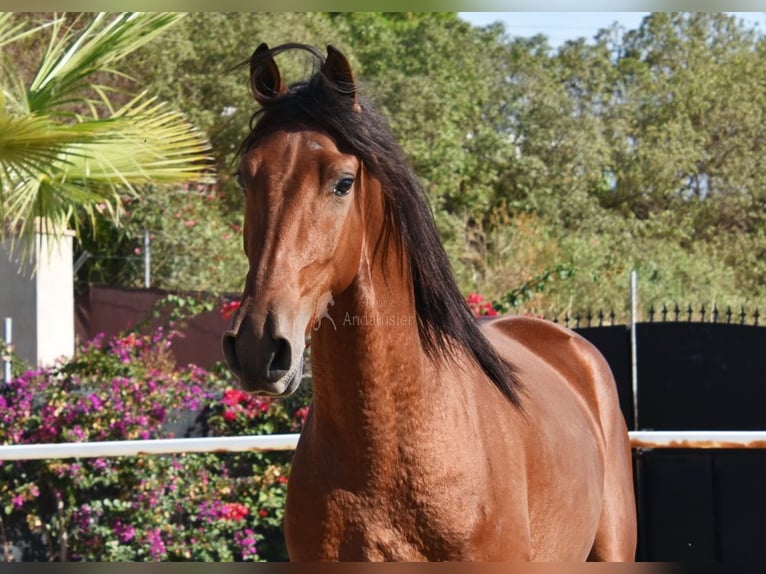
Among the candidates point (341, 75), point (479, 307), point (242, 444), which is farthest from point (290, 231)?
point (479, 307)

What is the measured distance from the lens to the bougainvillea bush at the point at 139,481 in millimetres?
5820

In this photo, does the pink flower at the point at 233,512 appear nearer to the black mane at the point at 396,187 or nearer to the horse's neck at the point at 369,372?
the black mane at the point at 396,187

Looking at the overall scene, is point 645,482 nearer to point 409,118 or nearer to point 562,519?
point 562,519

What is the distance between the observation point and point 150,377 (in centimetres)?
645

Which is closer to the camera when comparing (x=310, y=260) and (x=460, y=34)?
(x=310, y=260)

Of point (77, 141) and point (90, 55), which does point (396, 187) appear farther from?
point (90, 55)

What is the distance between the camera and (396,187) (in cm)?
272

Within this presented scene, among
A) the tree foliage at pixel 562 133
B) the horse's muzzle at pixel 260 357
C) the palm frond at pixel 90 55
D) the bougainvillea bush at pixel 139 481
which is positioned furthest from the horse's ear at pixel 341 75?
the tree foliage at pixel 562 133

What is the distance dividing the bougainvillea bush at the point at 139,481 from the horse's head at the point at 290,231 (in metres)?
3.50

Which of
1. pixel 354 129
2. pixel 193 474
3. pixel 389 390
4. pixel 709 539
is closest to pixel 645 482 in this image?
pixel 709 539

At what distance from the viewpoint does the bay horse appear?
93.9 inches

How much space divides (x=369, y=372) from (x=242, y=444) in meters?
1.85

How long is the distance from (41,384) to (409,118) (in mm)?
10583

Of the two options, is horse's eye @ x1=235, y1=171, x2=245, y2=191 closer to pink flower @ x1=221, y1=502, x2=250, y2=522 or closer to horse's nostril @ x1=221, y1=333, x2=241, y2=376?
horse's nostril @ x1=221, y1=333, x2=241, y2=376
